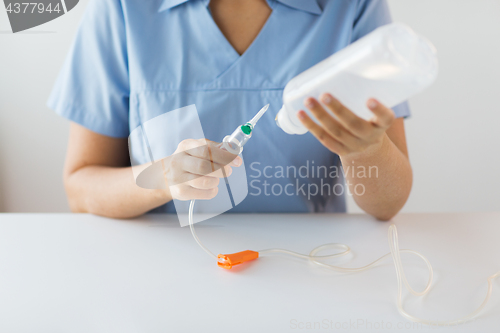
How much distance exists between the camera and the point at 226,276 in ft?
1.52

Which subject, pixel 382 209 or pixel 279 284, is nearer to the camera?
pixel 279 284

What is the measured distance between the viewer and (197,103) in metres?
0.68

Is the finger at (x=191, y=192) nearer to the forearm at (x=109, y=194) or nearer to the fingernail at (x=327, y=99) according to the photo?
the forearm at (x=109, y=194)

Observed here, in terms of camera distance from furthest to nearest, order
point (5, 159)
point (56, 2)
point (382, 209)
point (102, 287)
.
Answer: point (5, 159)
point (56, 2)
point (382, 209)
point (102, 287)

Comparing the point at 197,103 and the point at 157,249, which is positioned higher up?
the point at 197,103

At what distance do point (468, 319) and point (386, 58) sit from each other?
0.89 ft

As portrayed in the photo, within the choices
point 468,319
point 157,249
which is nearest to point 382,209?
point 468,319

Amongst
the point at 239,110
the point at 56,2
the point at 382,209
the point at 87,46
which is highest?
the point at 56,2

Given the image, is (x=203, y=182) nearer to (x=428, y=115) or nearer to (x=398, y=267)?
(x=398, y=267)

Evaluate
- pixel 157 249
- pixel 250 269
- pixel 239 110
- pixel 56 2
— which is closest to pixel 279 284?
pixel 250 269

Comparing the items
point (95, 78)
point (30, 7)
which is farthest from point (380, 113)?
→ point (30, 7)

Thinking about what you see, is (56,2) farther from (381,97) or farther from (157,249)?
(381,97)

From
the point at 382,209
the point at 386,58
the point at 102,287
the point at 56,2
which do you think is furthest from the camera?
the point at 56,2

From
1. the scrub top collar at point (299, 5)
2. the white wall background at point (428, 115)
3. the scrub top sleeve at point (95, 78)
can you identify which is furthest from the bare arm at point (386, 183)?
the white wall background at point (428, 115)
